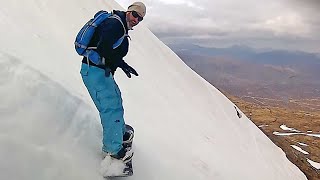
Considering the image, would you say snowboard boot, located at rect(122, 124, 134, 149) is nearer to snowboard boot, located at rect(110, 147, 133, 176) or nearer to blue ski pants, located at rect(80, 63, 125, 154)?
Answer: snowboard boot, located at rect(110, 147, 133, 176)

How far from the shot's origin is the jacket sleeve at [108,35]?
25.6 feet

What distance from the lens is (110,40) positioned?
25.6ft

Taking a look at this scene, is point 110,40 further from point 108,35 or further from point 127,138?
point 127,138

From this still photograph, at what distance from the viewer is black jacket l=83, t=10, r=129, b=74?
7801mm

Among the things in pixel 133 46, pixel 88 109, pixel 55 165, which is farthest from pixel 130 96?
pixel 133 46

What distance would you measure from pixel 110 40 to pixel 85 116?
7.92 ft

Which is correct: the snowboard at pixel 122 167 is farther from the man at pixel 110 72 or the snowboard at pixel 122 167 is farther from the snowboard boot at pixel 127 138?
the man at pixel 110 72

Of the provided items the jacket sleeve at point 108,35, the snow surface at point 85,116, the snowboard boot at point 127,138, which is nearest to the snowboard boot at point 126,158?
the snowboard boot at point 127,138

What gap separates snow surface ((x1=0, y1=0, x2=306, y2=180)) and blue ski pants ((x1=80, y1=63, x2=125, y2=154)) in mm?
776

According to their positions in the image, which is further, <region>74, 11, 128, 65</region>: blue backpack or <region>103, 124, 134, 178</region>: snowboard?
<region>103, 124, 134, 178</region>: snowboard

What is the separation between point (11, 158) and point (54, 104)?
5.67ft

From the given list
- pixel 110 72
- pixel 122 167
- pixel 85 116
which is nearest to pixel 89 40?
pixel 110 72

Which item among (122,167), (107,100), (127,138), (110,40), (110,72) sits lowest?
(122,167)

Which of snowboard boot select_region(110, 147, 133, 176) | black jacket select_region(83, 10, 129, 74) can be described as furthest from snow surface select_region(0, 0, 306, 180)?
black jacket select_region(83, 10, 129, 74)
